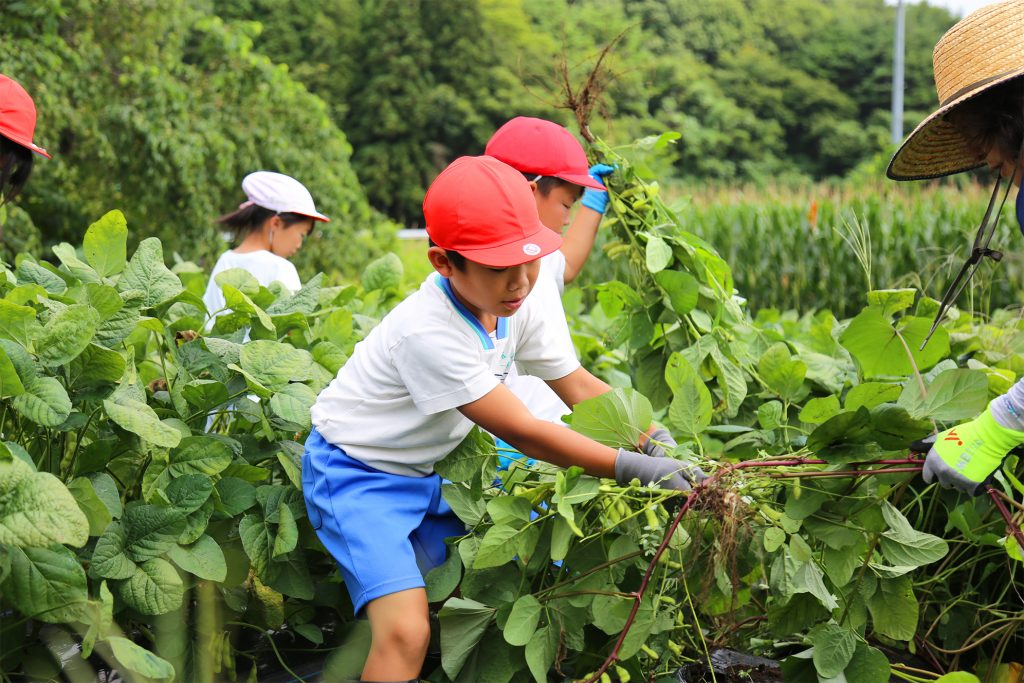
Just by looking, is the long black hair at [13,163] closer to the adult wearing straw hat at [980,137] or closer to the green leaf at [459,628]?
the green leaf at [459,628]

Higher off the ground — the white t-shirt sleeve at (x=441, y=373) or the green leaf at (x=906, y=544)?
the white t-shirt sleeve at (x=441, y=373)

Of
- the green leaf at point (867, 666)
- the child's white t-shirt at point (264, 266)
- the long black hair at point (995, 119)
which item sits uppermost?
the long black hair at point (995, 119)

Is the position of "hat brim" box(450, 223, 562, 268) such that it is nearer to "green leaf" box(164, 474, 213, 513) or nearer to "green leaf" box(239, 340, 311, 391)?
"green leaf" box(239, 340, 311, 391)

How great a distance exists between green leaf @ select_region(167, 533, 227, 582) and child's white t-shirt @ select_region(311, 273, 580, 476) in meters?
0.31

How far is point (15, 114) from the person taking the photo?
2.21m

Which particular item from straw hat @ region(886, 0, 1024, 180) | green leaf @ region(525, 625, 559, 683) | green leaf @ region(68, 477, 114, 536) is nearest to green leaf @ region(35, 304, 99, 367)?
green leaf @ region(68, 477, 114, 536)

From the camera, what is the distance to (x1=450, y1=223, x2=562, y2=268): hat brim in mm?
1729

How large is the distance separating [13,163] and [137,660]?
128 cm

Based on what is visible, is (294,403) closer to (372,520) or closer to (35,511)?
(372,520)

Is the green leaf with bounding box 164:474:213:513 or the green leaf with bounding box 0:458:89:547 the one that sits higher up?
the green leaf with bounding box 0:458:89:547

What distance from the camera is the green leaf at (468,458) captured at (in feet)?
6.16

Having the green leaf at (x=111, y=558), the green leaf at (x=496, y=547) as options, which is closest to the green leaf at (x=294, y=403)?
the green leaf at (x=111, y=558)

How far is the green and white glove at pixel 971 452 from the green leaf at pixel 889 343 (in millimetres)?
484

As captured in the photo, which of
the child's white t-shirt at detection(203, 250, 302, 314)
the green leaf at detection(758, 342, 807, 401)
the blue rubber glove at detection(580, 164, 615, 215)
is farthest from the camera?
the child's white t-shirt at detection(203, 250, 302, 314)
